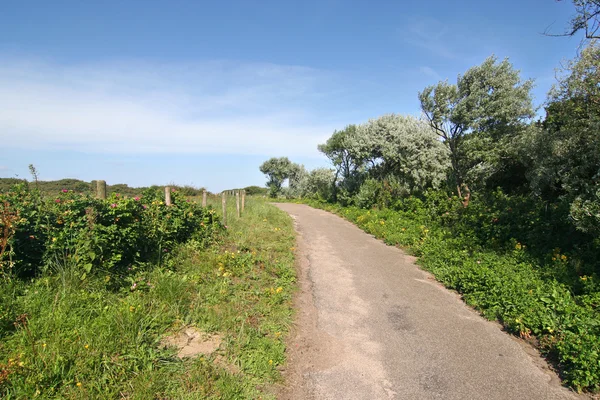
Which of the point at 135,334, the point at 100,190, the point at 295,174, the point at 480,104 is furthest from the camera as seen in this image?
the point at 295,174

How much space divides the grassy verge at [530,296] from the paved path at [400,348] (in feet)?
0.74

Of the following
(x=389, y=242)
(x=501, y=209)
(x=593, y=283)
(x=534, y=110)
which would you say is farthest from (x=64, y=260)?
(x=534, y=110)

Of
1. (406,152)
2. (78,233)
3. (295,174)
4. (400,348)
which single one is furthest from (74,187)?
(295,174)

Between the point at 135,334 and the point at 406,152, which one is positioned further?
the point at 406,152

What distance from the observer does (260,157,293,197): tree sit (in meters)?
50.5

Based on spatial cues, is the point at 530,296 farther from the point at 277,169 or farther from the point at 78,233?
the point at 277,169

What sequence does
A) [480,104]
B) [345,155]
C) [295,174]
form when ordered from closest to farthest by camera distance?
1. [480,104]
2. [345,155]
3. [295,174]

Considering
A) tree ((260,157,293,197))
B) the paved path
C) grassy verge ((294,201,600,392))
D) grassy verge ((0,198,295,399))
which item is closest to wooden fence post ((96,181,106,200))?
grassy verge ((0,198,295,399))

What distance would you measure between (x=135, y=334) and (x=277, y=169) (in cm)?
4805

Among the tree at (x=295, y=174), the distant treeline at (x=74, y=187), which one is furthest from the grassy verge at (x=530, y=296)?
the tree at (x=295, y=174)

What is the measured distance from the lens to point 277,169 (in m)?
51.0

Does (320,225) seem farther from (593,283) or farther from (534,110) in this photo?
(534,110)

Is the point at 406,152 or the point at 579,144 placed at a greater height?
the point at 406,152

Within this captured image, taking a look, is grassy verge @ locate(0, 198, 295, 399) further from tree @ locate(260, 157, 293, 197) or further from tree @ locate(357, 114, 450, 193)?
tree @ locate(260, 157, 293, 197)
